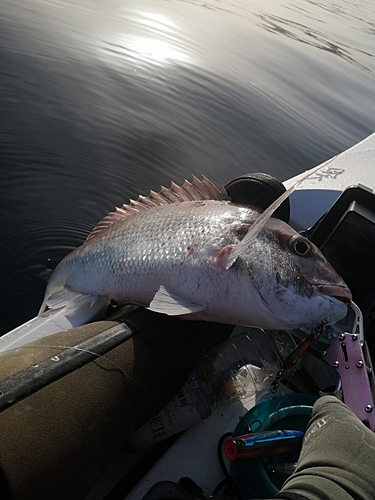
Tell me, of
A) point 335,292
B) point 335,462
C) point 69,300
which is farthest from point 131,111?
point 335,462

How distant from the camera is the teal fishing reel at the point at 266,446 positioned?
1485 mm

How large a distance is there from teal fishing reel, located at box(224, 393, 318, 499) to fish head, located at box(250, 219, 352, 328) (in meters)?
0.39

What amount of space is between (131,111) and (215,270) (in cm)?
530

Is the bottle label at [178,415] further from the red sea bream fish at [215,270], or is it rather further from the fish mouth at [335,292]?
the fish mouth at [335,292]

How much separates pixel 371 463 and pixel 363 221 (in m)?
1.41

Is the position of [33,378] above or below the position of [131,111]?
below

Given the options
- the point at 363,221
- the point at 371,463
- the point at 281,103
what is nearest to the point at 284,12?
the point at 281,103

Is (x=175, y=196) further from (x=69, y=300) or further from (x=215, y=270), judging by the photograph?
(x=69, y=300)

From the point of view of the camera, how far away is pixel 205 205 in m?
→ 2.20

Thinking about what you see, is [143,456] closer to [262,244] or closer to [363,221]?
[262,244]

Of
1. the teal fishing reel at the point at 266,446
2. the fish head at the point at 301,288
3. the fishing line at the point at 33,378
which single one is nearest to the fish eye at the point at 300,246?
the fish head at the point at 301,288

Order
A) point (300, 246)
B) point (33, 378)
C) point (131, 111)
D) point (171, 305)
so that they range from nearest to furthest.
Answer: point (33, 378), point (171, 305), point (300, 246), point (131, 111)

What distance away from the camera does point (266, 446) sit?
1489mm

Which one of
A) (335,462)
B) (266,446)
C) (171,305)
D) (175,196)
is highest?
(175,196)
